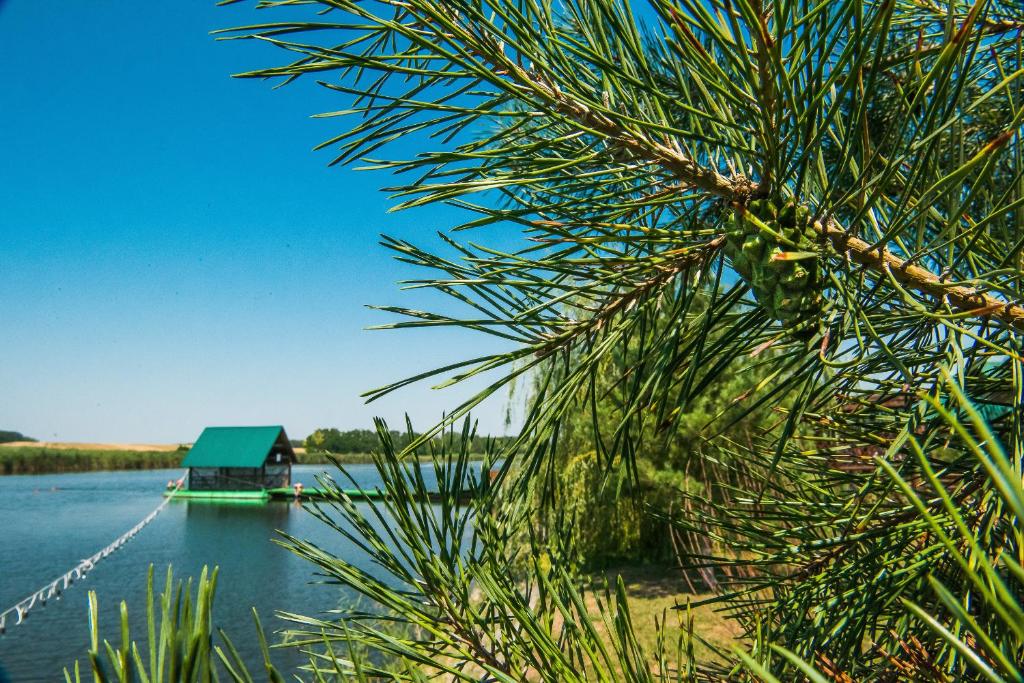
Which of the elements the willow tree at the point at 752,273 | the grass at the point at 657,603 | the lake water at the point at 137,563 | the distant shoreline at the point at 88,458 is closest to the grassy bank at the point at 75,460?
the distant shoreline at the point at 88,458

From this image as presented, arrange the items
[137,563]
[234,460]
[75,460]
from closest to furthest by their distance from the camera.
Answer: [137,563] < [234,460] < [75,460]

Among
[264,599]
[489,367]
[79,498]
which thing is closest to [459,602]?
[489,367]

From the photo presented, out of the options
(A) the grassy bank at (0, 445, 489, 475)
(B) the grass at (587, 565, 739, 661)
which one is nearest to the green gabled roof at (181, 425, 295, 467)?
(A) the grassy bank at (0, 445, 489, 475)

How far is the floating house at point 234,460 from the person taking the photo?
23734 mm

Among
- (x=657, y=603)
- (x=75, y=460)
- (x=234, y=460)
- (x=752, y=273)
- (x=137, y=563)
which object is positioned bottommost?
(x=137, y=563)

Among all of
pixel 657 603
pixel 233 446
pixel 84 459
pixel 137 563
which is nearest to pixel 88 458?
pixel 84 459

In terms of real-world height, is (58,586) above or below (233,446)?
below

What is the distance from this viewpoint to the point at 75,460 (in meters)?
41.0

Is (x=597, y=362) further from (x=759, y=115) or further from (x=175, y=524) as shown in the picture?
(x=175, y=524)

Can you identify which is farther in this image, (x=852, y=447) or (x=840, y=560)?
(x=852, y=447)

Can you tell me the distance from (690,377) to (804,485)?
0.33 meters

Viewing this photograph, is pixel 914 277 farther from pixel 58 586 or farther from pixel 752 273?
pixel 58 586

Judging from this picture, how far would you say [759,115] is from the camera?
44 centimetres

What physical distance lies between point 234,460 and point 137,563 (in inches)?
462
